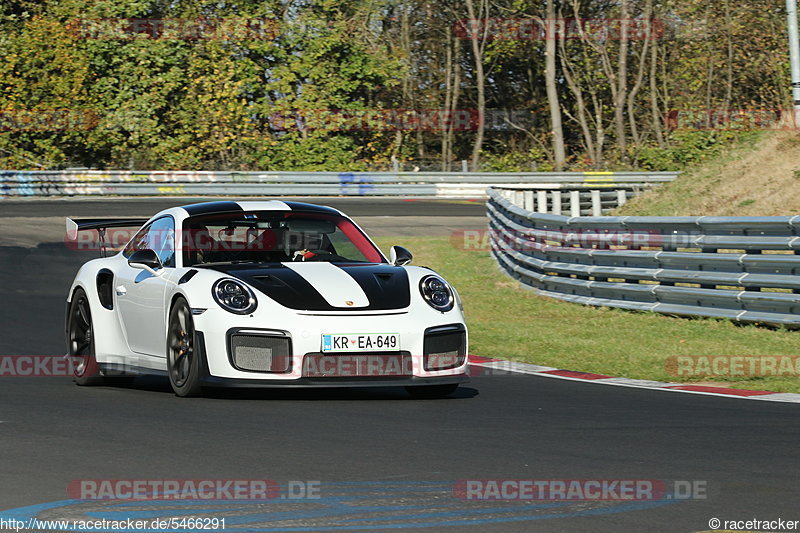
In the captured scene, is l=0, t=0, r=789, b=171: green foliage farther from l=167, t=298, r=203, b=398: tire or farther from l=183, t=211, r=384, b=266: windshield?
l=167, t=298, r=203, b=398: tire

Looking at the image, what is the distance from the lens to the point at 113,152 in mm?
45031

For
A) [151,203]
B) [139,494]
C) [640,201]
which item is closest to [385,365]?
[139,494]

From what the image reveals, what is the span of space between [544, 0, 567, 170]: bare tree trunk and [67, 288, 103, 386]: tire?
3932 cm

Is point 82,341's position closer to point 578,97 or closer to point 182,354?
point 182,354

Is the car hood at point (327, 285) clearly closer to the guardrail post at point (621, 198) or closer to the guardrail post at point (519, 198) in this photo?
the guardrail post at point (519, 198)

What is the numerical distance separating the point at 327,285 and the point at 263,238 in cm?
108

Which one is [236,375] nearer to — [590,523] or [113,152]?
[590,523]

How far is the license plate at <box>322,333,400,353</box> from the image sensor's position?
315 inches

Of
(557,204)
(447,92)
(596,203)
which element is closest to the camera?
(557,204)

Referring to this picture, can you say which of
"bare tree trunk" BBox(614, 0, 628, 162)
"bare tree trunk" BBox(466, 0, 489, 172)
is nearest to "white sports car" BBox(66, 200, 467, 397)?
"bare tree trunk" BBox(614, 0, 628, 162)

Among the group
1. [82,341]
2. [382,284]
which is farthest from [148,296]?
[382,284]

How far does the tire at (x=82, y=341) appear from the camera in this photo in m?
9.58

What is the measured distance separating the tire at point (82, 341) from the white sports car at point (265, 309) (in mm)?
14

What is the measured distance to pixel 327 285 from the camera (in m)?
8.28
